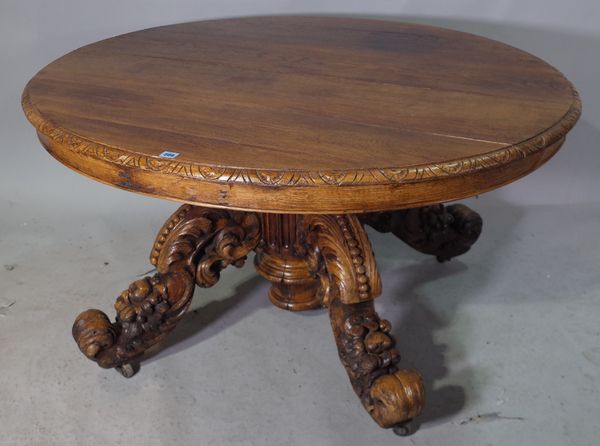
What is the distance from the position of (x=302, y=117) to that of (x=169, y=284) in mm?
415

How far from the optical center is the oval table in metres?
0.94

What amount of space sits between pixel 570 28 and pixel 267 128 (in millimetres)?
1110

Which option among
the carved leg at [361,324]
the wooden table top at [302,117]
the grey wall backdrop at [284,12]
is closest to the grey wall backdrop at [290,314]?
the grey wall backdrop at [284,12]

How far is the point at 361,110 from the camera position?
1.10 meters

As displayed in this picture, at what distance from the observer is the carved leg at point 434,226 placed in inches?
64.0

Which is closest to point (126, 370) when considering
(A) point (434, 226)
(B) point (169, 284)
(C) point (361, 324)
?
(B) point (169, 284)

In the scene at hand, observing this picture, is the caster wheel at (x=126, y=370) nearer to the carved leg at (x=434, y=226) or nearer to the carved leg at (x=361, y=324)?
the carved leg at (x=361, y=324)

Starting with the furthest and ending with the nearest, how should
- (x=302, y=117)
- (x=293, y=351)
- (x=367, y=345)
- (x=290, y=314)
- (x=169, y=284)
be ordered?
(x=290, y=314), (x=293, y=351), (x=169, y=284), (x=367, y=345), (x=302, y=117)

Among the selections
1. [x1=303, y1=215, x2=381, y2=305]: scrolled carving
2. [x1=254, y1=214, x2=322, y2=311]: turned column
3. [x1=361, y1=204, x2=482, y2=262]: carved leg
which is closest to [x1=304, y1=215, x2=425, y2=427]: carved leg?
[x1=303, y1=215, x2=381, y2=305]: scrolled carving

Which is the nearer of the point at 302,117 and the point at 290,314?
the point at 302,117

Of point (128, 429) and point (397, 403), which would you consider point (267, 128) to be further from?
point (128, 429)

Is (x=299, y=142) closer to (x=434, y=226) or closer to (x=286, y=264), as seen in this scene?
(x=286, y=264)

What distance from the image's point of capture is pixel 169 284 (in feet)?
4.28

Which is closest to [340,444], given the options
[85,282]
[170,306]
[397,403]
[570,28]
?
[397,403]
